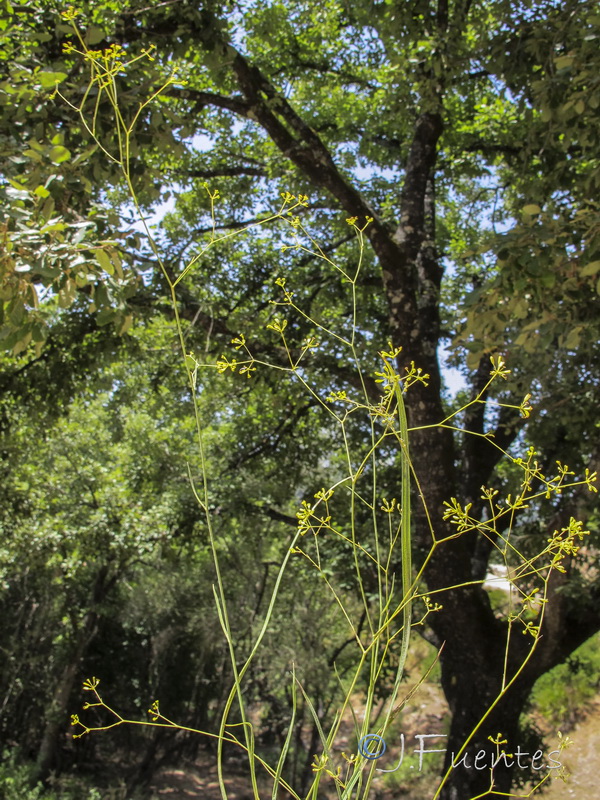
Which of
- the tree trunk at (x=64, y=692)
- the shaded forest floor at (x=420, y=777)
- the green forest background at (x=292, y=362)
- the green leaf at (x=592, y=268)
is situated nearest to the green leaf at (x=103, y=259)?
the green forest background at (x=292, y=362)

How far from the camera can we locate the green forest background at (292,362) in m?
2.26

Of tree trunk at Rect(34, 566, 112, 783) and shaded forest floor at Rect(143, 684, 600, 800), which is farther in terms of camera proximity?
tree trunk at Rect(34, 566, 112, 783)

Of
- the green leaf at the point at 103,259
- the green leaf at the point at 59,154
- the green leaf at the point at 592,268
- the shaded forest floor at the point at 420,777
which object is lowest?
the shaded forest floor at the point at 420,777

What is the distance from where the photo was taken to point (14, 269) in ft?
5.77

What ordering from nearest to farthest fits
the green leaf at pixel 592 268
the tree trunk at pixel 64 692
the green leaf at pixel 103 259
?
the green leaf at pixel 103 259, the green leaf at pixel 592 268, the tree trunk at pixel 64 692

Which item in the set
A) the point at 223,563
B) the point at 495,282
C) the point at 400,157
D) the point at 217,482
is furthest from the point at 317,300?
the point at 223,563

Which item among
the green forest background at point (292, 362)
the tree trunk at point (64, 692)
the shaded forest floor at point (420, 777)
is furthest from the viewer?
the tree trunk at point (64, 692)

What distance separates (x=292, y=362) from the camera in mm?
919

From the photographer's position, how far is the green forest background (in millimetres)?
2256

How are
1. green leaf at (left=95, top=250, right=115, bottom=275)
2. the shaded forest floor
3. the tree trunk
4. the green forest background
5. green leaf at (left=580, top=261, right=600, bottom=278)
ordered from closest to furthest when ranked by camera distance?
green leaf at (left=95, top=250, right=115, bottom=275), the green forest background, green leaf at (left=580, top=261, right=600, bottom=278), the shaded forest floor, the tree trunk

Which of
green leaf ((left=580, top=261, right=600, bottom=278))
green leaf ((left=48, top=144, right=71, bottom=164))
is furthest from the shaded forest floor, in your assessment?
green leaf ((left=48, top=144, right=71, bottom=164))

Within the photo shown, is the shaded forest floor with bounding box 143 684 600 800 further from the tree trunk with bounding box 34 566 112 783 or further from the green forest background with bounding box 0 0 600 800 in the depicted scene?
the tree trunk with bounding box 34 566 112 783

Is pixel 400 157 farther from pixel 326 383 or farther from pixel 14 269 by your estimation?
pixel 14 269

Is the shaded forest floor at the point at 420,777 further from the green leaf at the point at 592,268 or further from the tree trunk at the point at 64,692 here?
the green leaf at the point at 592,268
